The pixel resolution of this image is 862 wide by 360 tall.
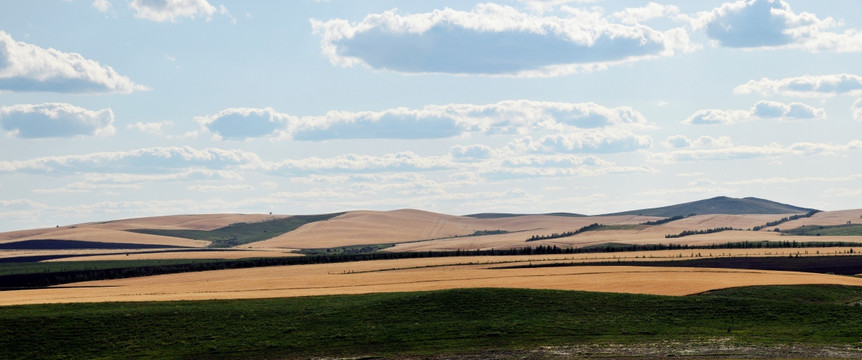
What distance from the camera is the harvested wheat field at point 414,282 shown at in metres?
77.8

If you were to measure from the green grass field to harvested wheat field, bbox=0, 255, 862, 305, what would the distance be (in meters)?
6.85

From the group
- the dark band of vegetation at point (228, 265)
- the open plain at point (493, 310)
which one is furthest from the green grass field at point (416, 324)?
the dark band of vegetation at point (228, 265)

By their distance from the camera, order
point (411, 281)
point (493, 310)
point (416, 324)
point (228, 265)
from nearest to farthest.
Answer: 1. point (416, 324)
2. point (493, 310)
3. point (411, 281)
4. point (228, 265)

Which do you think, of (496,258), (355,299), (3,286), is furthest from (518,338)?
(3,286)

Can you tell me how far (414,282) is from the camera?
90250 mm

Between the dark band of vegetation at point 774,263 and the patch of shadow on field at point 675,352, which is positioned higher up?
the dark band of vegetation at point 774,263

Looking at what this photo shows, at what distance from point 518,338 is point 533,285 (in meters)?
23.1

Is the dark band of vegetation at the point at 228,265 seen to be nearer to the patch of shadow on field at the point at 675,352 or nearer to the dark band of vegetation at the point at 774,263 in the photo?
the dark band of vegetation at the point at 774,263

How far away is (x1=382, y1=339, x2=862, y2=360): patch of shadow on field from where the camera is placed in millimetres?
49562

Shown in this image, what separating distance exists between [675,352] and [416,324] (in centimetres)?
1717

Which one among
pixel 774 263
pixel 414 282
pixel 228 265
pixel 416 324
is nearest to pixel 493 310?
pixel 416 324

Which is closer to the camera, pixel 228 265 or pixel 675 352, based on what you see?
pixel 675 352

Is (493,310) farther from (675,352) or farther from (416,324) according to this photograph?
(675,352)

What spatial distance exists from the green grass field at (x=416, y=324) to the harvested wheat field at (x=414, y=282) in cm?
685
